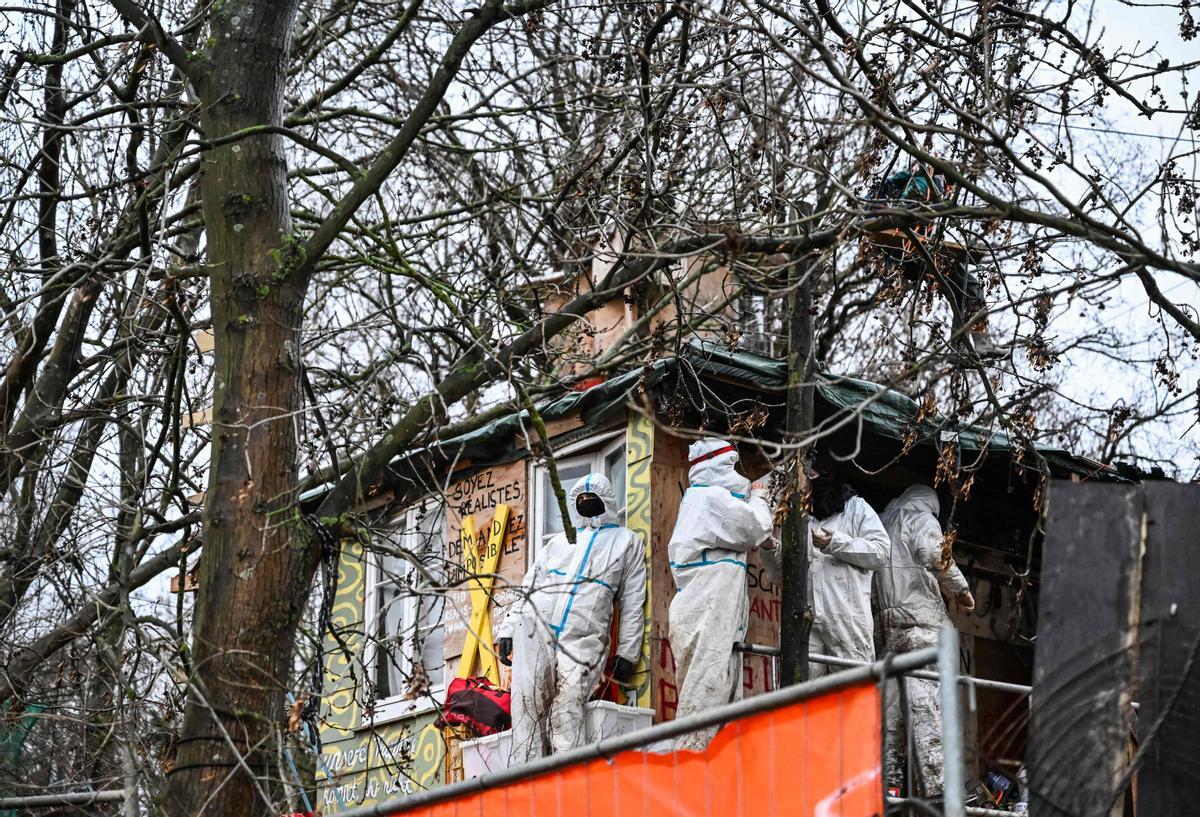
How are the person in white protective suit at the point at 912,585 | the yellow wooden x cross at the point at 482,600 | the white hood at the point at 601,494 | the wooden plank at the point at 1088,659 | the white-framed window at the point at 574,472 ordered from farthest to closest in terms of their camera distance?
1. the yellow wooden x cross at the point at 482,600
2. the white-framed window at the point at 574,472
3. the person in white protective suit at the point at 912,585
4. the white hood at the point at 601,494
5. the wooden plank at the point at 1088,659

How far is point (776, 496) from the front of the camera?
1101cm

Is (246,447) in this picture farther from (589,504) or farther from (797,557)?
(797,557)

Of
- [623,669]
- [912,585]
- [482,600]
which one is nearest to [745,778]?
[623,669]

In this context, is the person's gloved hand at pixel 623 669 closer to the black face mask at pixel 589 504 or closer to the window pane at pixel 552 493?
the black face mask at pixel 589 504

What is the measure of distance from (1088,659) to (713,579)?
5980 mm

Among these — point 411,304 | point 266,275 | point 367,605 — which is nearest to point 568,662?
point 266,275

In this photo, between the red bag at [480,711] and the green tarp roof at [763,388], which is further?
the red bag at [480,711]

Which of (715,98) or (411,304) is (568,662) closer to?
(715,98)

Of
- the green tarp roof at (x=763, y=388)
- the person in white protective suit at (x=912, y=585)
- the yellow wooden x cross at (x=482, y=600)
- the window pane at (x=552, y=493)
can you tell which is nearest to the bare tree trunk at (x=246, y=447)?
the green tarp roof at (x=763, y=388)

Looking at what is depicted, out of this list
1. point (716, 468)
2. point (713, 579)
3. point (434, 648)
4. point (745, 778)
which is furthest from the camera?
point (434, 648)

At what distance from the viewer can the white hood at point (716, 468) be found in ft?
36.7

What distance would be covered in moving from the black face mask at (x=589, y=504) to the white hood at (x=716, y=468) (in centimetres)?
79

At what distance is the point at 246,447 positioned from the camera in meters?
8.97

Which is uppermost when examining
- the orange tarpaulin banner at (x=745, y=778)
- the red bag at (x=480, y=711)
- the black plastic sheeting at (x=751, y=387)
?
the black plastic sheeting at (x=751, y=387)
